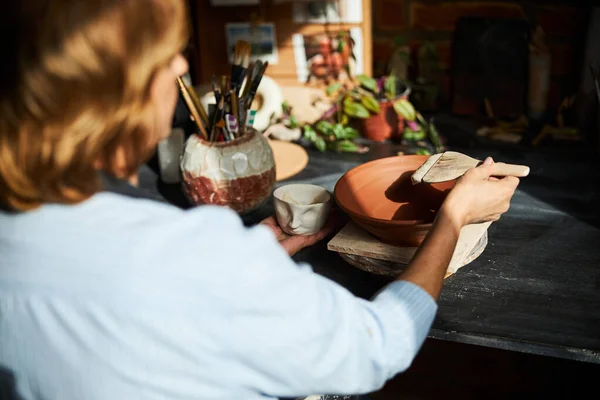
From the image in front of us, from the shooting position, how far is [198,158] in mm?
1186

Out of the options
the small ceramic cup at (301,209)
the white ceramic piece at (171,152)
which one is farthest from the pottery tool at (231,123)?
the white ceramic piece at (171,152)

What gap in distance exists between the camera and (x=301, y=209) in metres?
1.08

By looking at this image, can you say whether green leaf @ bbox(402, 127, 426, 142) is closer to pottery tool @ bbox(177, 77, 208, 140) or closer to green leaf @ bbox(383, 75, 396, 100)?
green leaf @ bbox(383, 75, 396, 100)

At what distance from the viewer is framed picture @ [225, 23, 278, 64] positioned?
1.76 meters

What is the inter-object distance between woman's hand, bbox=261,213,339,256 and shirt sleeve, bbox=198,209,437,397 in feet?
1.22

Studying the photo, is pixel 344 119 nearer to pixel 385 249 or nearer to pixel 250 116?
pixel 250 116

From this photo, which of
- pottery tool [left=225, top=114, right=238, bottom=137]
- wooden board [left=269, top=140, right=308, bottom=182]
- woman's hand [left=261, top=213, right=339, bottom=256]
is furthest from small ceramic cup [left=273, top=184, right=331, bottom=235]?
wooden board [left=269, top=140, right=308, bottom=182]

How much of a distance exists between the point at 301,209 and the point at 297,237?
60 mm

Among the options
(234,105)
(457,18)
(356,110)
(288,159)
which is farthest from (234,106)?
(457,18)

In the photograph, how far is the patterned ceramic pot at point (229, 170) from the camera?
1.18 meters

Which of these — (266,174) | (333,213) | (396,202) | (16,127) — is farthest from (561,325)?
(16,127)

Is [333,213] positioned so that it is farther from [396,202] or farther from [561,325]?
[561,325]

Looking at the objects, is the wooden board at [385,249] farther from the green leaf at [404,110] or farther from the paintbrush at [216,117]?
the green leaf at [404,110]

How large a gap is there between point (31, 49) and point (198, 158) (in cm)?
66
